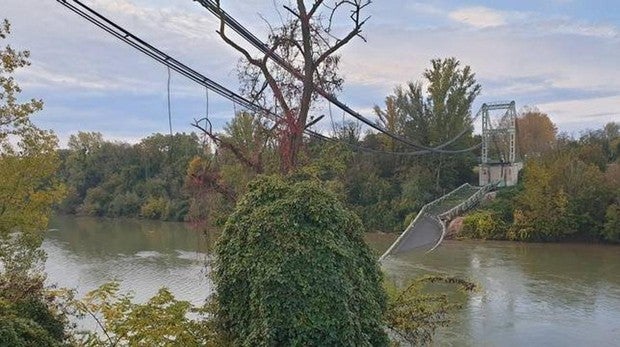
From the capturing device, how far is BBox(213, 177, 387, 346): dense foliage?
4.61 metres

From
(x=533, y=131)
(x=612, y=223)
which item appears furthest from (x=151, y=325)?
(x=533, y=131)

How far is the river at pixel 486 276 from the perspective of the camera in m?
11.4

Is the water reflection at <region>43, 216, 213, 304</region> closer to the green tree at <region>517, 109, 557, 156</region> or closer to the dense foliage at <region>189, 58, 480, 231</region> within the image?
the dense foliage at <region>189, 58, 480, 231</region>

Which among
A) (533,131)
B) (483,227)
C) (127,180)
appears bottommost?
(483,227)

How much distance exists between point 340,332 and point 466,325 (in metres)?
8.01

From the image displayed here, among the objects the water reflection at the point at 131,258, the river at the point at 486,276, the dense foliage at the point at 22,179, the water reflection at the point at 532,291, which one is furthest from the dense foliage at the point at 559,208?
the dense foliage at the point at 22,179

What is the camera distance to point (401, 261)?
61.5ft

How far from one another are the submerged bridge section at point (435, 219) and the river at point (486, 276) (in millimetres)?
514

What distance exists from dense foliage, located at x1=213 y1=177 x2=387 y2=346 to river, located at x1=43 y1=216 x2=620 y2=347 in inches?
57.2

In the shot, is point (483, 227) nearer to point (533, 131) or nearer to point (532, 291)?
point (532, 291)

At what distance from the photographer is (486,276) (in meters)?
17.0

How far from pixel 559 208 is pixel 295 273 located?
880 inches

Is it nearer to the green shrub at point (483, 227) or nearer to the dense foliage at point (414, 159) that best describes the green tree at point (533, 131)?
the dense foliage at point (414, 159)

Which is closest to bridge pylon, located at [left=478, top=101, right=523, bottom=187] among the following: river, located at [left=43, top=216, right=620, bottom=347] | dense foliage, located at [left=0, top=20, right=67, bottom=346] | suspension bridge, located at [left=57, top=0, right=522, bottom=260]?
suspension bridge, located at [left=57, top=0, right=522, bottom=260]
